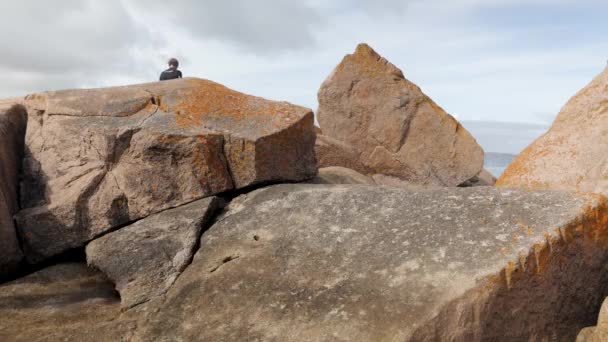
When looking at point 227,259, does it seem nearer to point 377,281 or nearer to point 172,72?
point 377,281

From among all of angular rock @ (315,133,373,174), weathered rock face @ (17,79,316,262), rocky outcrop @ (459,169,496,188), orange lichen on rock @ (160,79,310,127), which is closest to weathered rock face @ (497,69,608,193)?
weathered rock face @ (17,79,316,262)

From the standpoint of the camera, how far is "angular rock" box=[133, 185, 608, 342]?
3.68m

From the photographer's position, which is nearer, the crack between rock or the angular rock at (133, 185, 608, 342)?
the angular rock at (133, 185, 608, 342)

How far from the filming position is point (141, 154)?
523 centimetres

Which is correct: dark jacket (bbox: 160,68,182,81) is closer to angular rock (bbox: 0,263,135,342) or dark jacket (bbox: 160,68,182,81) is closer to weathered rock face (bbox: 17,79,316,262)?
weathered rock face (bbox: 17,79,316,262)

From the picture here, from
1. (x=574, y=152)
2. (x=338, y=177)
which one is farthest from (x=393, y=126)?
(x=574, y=152)

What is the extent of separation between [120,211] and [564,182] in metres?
3.87

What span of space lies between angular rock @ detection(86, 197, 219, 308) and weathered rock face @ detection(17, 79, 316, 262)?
0.19 metres

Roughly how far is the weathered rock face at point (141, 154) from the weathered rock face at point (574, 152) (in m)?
2.05

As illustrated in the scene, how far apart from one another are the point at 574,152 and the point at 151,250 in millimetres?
3819

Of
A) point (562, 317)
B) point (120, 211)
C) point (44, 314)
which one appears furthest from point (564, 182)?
point (44, 314)

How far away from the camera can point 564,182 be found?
521cm

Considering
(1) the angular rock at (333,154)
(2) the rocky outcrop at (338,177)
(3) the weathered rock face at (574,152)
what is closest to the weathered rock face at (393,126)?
(1) the angular rock at (333,154)

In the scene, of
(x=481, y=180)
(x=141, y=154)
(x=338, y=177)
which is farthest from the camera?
(x=481, y=180)
